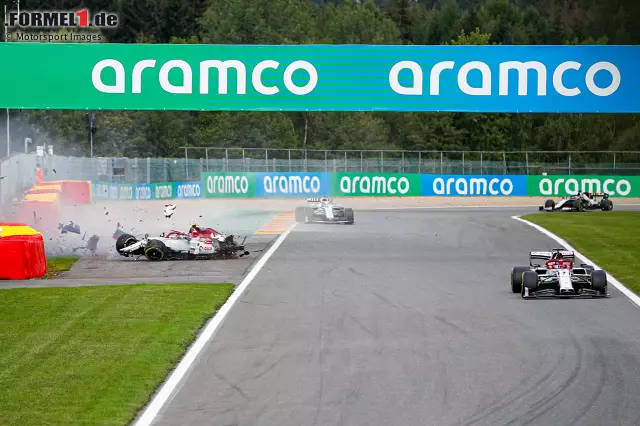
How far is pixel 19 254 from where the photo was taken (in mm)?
18766

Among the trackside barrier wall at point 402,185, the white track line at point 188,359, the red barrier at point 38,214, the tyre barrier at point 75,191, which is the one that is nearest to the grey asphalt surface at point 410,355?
the white track line at point 188,359

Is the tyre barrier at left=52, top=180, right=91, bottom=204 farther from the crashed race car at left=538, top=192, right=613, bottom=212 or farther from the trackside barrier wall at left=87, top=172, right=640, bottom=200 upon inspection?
the crashed race car at left=538, top=192, right=613, bottom=212

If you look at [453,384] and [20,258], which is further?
[20,258]

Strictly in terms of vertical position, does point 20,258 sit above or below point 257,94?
below

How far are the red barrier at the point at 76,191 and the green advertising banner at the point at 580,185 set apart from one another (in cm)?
2382

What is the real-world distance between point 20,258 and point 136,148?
200 ft

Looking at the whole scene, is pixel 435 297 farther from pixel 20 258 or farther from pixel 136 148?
pixel 136 148

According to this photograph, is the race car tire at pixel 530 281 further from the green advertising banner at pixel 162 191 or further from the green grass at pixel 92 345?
the green advertising banner at pixel 162 191

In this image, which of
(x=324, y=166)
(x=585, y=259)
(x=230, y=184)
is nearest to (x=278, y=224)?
(x=585, y=259)

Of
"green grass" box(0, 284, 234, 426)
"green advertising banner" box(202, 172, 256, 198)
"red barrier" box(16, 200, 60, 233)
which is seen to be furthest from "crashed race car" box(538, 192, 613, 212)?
"green grass" box(0, 284, 234, 426)

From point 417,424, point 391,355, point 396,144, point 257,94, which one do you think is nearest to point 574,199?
point 257,94

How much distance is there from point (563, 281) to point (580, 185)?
40929 millimetres

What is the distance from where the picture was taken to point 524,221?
3528 cm

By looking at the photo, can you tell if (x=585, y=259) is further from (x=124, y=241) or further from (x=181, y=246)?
(x=124, y=241)
